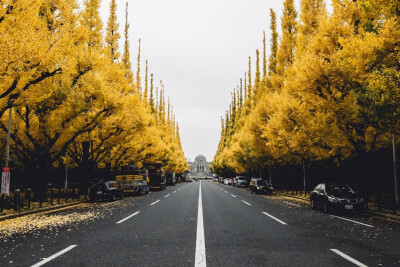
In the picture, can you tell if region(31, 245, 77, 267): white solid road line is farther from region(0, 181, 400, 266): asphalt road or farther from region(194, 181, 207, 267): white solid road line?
region(194, 181, 207, 267): white solid road line

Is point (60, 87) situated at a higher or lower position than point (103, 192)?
higher

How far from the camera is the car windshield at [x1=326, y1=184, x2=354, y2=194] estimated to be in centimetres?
1393

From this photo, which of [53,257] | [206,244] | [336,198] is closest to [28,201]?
[53,257]

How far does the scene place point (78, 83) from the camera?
57.3 ft

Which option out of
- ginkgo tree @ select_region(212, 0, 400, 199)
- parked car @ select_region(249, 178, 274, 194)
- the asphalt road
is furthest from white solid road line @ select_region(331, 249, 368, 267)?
parked car @ select_region(249, 178, 274, 194)

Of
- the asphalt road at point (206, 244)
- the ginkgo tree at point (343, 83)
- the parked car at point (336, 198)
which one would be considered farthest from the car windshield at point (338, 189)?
the asphalt road at point (206, 244)

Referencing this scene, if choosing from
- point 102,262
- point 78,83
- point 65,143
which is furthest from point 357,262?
point 65,143

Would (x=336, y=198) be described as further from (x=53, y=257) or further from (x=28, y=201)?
(x=28, y=201)

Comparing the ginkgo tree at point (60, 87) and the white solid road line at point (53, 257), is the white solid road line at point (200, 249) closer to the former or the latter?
the white solid road line at point (53, 257)

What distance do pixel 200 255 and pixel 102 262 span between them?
184cm

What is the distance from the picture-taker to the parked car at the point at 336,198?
12.7 meters

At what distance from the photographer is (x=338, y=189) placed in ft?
47.1

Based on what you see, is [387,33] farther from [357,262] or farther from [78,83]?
[78,83]

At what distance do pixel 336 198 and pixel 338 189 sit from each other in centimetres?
157
